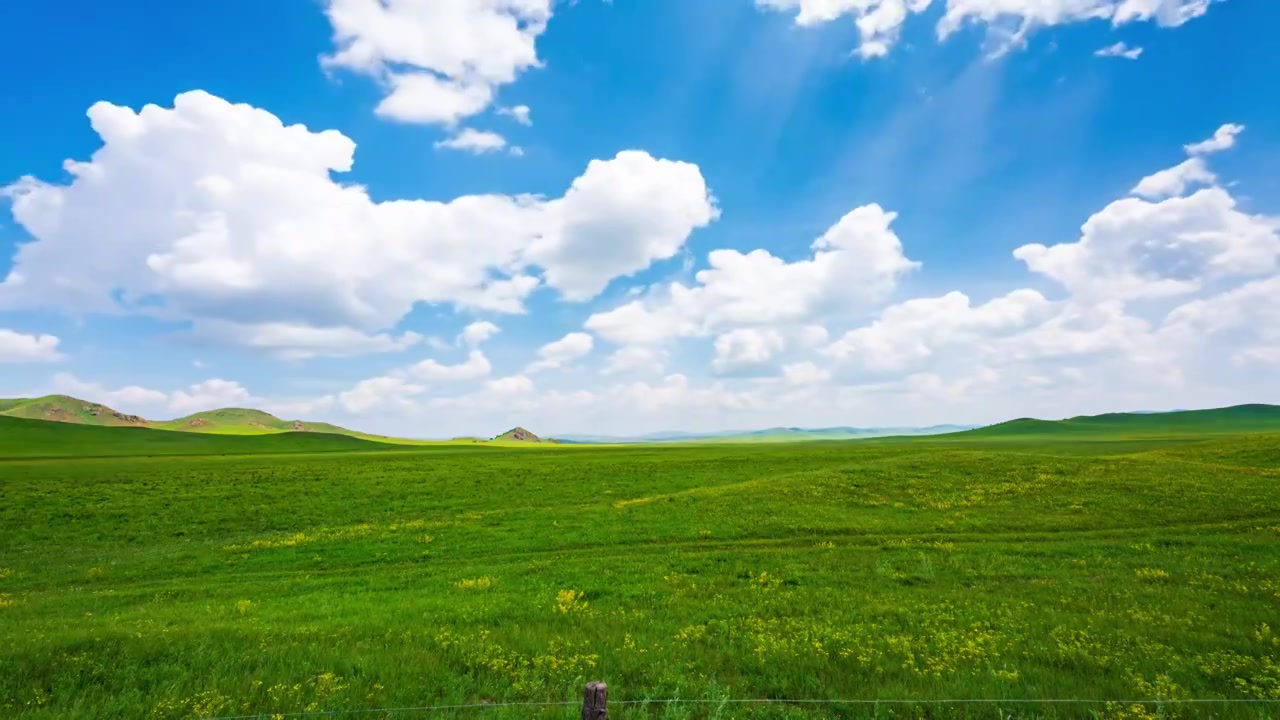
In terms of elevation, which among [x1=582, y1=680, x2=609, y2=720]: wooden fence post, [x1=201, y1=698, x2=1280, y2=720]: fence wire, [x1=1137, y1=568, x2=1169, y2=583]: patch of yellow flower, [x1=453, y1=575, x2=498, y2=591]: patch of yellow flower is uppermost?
[x1=582, y1=680, x2=609, y2=720]: wooden fence post

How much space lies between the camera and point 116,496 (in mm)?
46406

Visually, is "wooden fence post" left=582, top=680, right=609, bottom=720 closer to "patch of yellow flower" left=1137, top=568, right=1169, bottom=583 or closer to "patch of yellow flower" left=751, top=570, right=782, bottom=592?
"patch of yellow flower" left=751, top=570, right=782, bottom=592

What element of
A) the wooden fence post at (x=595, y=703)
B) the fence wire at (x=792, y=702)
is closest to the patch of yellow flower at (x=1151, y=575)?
the fence wire at (x=792, y=702)

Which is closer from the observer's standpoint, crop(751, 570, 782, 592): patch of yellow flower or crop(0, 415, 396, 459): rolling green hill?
crop(751, 570, 782, 592): patch of yellow flower

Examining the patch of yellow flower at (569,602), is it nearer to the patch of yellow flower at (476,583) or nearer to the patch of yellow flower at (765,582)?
the patch of yellow flower at (476,583)

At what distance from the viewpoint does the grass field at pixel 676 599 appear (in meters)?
9.98

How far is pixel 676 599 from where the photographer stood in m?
16.4

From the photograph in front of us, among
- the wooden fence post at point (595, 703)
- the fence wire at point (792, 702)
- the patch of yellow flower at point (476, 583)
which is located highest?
the wooden fence post at point (595, 703)

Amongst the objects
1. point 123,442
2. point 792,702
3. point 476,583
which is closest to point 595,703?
point 792,702

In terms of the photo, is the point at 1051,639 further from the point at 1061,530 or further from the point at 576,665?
the point at 1061,530

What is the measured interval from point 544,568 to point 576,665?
10.7 metres

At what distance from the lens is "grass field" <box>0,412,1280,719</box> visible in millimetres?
9977

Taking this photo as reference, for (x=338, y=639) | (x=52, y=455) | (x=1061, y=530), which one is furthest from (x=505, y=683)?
(x=52, y=455)

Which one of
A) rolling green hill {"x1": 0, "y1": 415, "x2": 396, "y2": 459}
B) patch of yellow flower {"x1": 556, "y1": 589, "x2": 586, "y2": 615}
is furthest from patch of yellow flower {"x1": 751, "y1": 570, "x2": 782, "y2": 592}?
rolling green hill {"x1": 0, "y1": 415, "x2": 396, "y2": 459}
